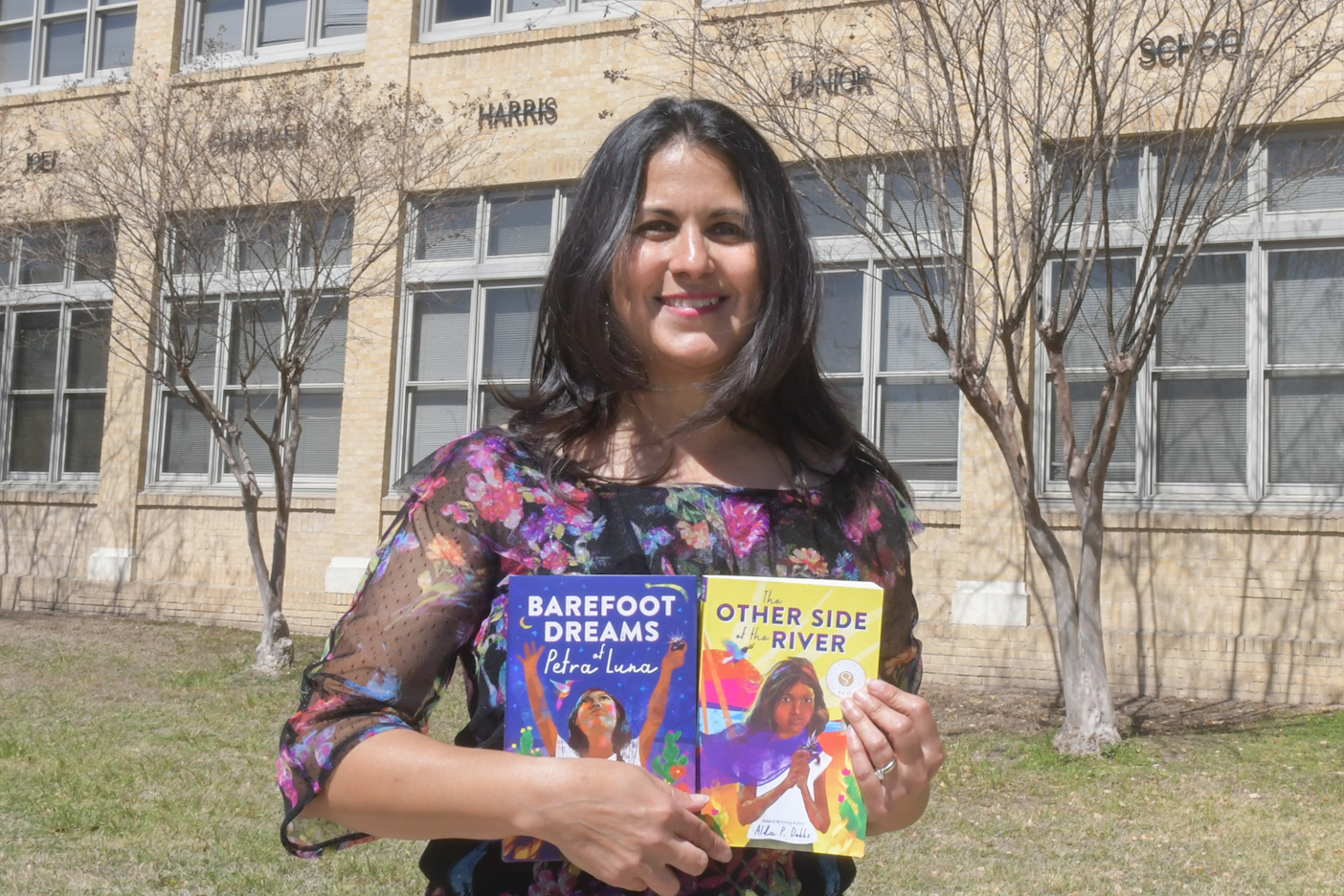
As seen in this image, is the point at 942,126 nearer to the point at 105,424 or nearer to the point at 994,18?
the point at 994,18

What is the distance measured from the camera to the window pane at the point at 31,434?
55.6 feet

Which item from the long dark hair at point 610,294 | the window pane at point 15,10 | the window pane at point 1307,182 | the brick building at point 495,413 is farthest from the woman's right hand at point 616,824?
the window pane at point 15,10

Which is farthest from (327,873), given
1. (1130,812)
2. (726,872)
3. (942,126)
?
(942,126)

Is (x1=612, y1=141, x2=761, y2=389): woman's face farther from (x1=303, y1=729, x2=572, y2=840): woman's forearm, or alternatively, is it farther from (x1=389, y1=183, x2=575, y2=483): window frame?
(x1=389, y1=183, x2=575, y2=483): window frame

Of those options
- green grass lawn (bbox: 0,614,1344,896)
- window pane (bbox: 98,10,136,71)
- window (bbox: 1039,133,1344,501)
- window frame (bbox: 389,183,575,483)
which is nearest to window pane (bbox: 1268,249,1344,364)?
window (bbox: 1039,133,1344,501)

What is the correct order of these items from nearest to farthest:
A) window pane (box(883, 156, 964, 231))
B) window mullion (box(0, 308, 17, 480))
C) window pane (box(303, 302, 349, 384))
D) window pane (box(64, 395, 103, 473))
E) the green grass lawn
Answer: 1. the green grass lawn
2. window pane (box(883, 156, 964, 231))
3. window pane (box(303, 302, 349, 384))
4. window pane (box(64, 395, 103, 473))
5. window mullion (box(0, 308, 17, 480))

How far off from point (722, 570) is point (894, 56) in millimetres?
8981

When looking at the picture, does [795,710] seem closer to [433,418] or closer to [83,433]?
[433,418]

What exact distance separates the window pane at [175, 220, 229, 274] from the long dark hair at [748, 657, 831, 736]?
11082 mm

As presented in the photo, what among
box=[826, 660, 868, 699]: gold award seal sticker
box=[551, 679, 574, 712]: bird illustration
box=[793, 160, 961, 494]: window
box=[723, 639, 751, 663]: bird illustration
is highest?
box=[793, 160, 961, 494]: window

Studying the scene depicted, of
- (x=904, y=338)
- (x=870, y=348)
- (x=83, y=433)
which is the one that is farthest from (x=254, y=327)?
(x=904, y=338)

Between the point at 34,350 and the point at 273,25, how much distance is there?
17.2 ft

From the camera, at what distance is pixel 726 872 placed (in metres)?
1.72

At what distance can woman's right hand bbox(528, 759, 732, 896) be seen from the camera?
1503 mm
